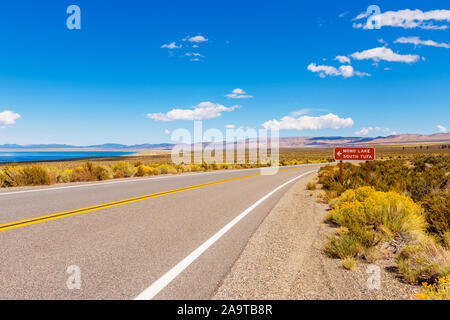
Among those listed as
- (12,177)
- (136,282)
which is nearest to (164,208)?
(136,282)

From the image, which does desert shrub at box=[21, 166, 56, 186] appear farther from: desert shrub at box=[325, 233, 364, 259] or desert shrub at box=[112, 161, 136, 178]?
desert shrub at box=[325, 233, 364, 259]

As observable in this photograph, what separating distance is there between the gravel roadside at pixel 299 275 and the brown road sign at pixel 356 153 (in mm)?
6426

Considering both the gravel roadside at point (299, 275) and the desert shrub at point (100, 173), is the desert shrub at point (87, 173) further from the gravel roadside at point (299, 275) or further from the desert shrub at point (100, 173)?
the gravel roadside at point (299, 275)

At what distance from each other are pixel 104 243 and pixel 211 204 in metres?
4.20

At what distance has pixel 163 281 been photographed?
340 cm

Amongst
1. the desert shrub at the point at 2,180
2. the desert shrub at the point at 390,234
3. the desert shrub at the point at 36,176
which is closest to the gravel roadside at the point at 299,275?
the desert shrub at the point at 390,234

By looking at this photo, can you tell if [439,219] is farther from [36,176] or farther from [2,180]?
[2,180]

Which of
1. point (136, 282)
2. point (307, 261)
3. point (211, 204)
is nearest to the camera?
point (136, 282)

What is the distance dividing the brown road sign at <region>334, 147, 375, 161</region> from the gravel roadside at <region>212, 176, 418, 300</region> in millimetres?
6426

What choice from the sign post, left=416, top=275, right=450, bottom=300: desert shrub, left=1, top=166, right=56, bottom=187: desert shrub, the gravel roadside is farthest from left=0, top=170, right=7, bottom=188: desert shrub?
left=416, top=275, right=450, bottom=300: desert shrub

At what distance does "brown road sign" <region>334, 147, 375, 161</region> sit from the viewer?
424 inches
